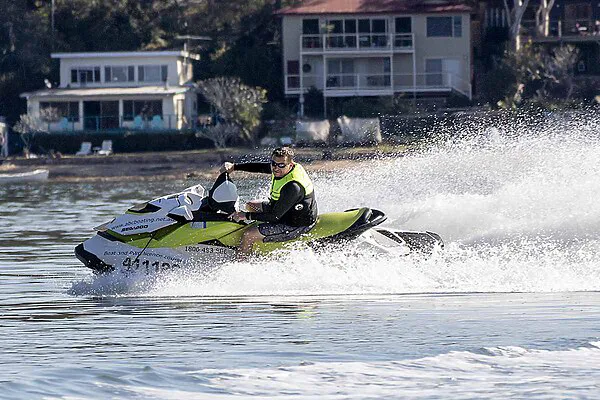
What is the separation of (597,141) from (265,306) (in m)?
8.17

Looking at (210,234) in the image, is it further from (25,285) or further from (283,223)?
(25,285)

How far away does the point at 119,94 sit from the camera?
2591 inches

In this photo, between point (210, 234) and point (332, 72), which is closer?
point (210, 234)

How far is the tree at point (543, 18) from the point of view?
228ft

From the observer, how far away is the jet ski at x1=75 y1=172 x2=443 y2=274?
1493 cm

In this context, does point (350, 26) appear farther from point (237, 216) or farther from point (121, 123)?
point (237, 216)

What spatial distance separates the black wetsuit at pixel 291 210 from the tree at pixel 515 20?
5350cm

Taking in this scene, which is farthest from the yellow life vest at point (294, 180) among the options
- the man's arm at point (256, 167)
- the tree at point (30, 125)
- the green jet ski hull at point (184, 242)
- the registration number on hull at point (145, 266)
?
the tree at point (30, 125)

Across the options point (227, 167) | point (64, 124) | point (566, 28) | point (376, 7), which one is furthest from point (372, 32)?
point (227, 167)

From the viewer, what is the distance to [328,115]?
64.3 m

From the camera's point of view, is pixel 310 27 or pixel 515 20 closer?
pixel 310 27

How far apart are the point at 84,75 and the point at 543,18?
22318 mm

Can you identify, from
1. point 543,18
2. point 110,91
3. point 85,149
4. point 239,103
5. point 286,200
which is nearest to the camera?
point 286,200

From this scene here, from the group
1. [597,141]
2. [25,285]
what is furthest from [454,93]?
[25,285]
